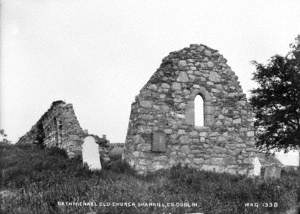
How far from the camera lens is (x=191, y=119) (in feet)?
48.2

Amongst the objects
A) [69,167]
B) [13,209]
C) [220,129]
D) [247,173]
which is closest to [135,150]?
→ [69,167]

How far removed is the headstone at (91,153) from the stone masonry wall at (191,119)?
1.07 meters

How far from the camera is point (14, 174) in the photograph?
40.3 feet

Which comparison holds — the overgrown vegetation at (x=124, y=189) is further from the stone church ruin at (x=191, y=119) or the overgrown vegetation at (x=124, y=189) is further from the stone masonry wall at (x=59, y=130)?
the stone masonry wall at (x=59, y=130)

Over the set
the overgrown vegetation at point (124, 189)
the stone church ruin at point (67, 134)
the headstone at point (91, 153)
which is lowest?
the overgrown vegetation at point (124, 189)

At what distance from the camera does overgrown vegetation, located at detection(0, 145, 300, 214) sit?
9.51 meters

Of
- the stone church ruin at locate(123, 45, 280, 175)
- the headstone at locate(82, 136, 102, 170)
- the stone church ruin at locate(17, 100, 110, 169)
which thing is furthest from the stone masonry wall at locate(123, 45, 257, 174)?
the stone church ruin at locate(17, 100, 110, 169)

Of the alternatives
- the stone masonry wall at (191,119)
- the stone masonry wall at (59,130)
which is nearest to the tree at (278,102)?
the stone masonry wall at (191,119)

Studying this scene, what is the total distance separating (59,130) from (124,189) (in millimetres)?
8234

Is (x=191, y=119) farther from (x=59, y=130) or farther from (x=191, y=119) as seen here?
(x=59, y=130)

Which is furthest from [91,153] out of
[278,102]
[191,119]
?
[278,102]

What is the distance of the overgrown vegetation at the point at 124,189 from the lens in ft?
31.2

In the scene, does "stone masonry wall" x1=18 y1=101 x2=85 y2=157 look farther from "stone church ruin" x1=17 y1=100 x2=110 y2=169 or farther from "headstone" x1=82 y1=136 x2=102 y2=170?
"headstone" x1=82 y1=136 x2=102 y2=170

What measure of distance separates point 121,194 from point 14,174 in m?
3.90
